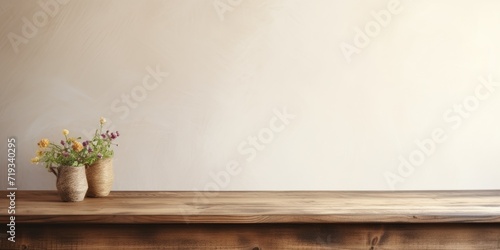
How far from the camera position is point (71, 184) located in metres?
1.90

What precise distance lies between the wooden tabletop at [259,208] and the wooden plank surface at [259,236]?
0.16ft

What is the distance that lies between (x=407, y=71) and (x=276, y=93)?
570 mm

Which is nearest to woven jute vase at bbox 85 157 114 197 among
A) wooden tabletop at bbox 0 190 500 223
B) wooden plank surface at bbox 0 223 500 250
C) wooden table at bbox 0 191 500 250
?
wooden tabletop at bbox 0 190 500 223

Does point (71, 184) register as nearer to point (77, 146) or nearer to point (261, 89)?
point (77, 146)

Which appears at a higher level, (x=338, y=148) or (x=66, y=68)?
(x=66, y=68)

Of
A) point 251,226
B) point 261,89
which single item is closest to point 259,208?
point 251,226

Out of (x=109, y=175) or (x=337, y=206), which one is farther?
(x=109, y=175)

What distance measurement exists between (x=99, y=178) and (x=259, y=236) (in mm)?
Result: 681

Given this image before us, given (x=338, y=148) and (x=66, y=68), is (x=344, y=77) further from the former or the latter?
(x=66, y=68)

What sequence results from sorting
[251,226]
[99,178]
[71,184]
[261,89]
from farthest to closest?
1. [261,89]
2. [99,178]
3. [71,184]
4. [251,226]

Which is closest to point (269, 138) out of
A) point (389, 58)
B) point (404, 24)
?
point (389, 58)

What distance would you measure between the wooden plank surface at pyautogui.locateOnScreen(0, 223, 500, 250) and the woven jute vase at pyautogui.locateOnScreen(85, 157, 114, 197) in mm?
334

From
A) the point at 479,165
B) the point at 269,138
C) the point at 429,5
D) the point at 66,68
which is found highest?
the point at 429,5

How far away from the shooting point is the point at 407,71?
7.50 feet
